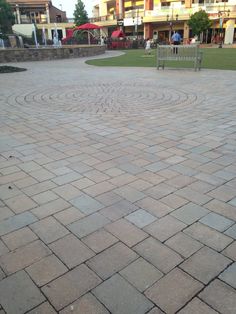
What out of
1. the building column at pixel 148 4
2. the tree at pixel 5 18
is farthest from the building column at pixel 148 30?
the tree at pixel 5 18

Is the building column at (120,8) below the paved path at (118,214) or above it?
above

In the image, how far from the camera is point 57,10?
250 ft

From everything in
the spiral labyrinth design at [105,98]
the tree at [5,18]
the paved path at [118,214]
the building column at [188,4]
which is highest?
the building column at [188,4]

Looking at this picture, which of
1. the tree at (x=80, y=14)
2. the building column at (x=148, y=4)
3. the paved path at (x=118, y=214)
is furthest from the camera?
the tree at (x=80, y=14)

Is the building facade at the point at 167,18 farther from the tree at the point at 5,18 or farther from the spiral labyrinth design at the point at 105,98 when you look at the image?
the spiral labyrinth design at the point at 105,98

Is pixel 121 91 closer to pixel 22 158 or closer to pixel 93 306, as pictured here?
pixel 22 158

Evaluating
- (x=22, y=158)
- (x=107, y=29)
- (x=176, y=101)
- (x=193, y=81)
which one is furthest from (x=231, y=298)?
(x=107, y=29)

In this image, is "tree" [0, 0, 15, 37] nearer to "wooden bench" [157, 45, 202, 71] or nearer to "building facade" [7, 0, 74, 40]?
"building facade" [7, 0, 74, 40]

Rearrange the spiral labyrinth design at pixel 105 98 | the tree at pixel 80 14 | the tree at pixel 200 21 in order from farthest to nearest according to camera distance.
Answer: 1. the tree at pixel 80 14
2. the tree at pixel 200 21
3. the spiral labyrinth design at pixel 105 98

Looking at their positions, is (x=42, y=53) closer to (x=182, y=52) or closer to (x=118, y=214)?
(x=182, y=52)

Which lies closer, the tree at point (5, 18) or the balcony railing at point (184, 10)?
the balcony railing at point (184, 10)

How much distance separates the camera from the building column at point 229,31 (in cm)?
4722

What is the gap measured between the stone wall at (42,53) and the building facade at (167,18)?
2907cm

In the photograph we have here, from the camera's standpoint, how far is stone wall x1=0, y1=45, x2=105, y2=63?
2062 centimetres
